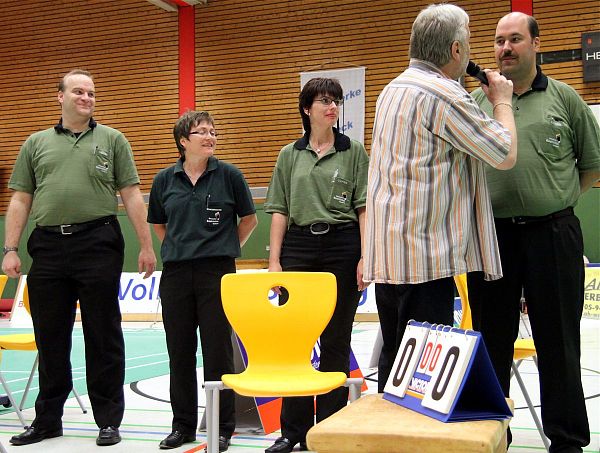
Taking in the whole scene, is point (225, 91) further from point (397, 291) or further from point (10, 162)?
point (397, 291)

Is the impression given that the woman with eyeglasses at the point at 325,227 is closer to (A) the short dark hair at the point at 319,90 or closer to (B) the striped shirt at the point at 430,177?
(A) the short dark hair at the point at 319,90

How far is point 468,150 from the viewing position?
2502mm

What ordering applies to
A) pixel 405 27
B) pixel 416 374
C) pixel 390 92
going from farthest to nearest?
pixel 405 27, pixel 390 92, pixel 416 374

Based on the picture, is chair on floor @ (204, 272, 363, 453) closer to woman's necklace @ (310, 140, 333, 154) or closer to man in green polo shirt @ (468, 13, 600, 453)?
man in green polo shirt @ (468, 13, 600, 453)

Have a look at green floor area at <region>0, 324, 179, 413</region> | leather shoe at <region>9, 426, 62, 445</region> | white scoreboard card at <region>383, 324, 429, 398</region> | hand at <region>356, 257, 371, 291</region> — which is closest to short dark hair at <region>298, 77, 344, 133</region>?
hand at <region>356, 257, 371, 291</region>

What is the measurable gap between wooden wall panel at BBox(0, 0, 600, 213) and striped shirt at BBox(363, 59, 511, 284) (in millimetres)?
10176

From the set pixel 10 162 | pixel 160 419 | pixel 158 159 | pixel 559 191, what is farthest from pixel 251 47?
pixel 559 191

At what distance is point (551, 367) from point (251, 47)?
1184 centimetres

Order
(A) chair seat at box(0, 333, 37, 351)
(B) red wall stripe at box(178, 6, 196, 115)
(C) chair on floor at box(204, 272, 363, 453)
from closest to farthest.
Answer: (C) chair on floor at box(204, 272, 363, 453), (A) chair seat at box(0, 333, 37, 351), (B) red wall stripe at box(178, 6, 196, 115)

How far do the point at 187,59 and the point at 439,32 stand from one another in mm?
12563

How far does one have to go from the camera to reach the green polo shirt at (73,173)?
14.1 ft

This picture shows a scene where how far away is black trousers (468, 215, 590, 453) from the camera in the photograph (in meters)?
3.15

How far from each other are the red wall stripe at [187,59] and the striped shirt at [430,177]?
12377 millimetres

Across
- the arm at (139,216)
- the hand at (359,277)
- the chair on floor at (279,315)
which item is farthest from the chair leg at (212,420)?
the arm at (139,216)
